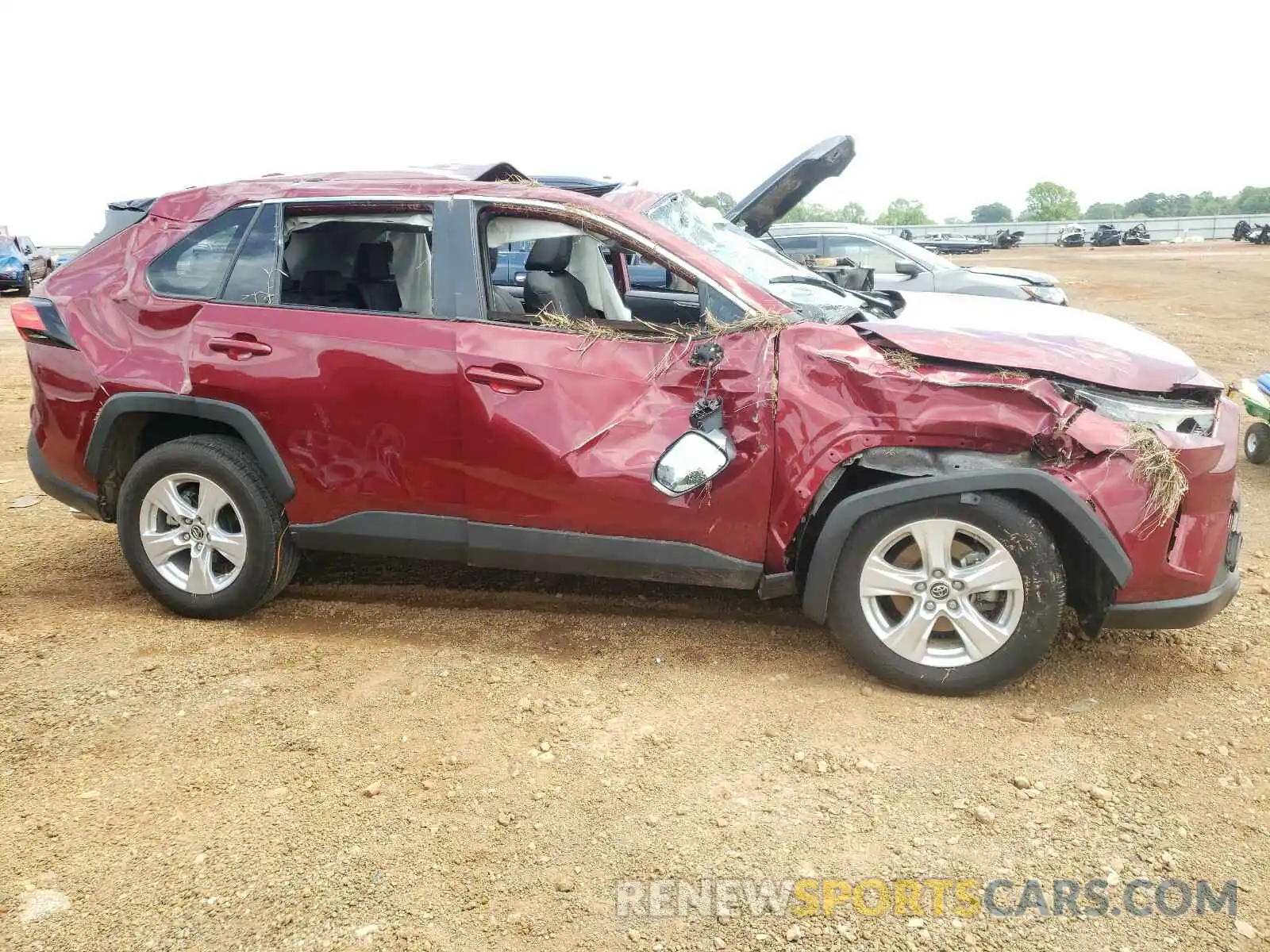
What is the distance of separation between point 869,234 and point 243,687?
9.65 m

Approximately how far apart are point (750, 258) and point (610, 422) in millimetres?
1139

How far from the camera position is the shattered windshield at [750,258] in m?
4.05

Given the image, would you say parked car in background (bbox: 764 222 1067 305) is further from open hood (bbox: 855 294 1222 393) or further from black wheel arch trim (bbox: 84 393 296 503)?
black wheel arch trim (bbox: 84 393 296 503)

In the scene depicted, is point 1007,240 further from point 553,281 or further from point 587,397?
point 587,397

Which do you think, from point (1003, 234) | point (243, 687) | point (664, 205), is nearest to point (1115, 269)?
point (1003, 234)

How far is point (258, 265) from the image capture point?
422cm

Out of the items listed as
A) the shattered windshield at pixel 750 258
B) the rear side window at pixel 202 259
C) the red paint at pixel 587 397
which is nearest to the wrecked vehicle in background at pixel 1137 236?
the shattered windshield at pixel 750 258

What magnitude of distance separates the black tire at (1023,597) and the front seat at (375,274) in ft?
7.38

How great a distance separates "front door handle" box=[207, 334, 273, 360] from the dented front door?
2.83ft

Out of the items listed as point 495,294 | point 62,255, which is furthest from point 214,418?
point 62,255

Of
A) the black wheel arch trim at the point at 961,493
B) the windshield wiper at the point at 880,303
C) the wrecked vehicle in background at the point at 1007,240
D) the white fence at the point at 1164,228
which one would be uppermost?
the white fence at the point at 1164,228

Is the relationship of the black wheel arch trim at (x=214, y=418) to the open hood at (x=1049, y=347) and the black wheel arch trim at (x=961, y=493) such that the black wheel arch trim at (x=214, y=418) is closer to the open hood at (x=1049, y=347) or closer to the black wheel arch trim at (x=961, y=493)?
the black wheel arch trim at (x=961, y=493)

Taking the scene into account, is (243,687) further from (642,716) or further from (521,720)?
(642,716)

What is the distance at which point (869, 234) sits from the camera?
11742 mm
